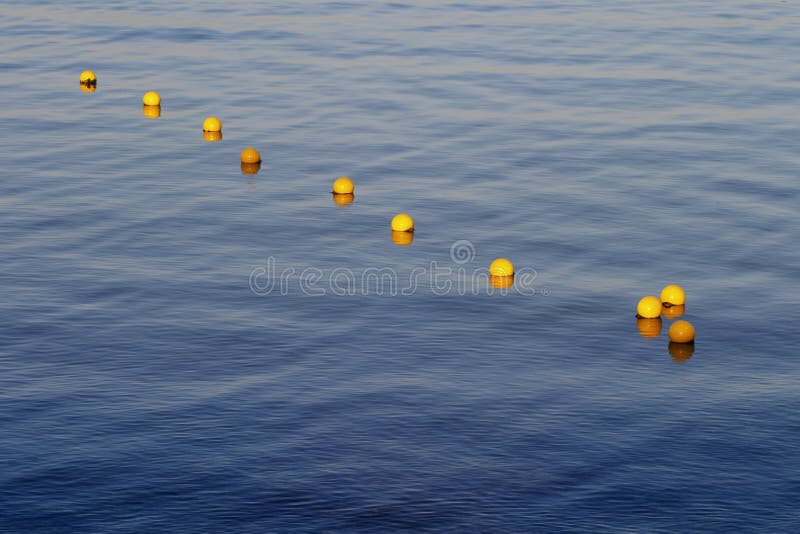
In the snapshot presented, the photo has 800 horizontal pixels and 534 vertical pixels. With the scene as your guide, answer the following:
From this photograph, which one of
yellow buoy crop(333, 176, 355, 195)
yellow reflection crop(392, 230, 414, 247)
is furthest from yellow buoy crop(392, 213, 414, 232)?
yellow buoy crop(333, 176, 355, 195)

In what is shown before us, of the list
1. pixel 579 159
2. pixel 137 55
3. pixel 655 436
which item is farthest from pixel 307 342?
pixel 137 55

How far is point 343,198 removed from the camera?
33.8 m

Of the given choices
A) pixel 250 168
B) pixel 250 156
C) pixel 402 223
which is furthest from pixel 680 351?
pixel 250 156

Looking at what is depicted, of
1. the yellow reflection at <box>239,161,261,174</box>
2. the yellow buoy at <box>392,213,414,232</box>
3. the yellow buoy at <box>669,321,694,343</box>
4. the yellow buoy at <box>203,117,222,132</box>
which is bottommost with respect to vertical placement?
the yellow buoy at <box>669,321,694,343</box>

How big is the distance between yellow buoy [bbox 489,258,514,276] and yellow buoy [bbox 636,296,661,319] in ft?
10.4

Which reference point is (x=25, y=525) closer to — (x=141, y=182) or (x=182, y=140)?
(x=141, y=182)

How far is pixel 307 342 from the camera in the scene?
25.0 meters

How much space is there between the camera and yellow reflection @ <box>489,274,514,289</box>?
28.1 meters

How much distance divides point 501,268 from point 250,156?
1081 cm

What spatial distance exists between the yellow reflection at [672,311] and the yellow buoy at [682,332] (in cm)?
133

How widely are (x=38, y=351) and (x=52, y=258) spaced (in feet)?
17.6

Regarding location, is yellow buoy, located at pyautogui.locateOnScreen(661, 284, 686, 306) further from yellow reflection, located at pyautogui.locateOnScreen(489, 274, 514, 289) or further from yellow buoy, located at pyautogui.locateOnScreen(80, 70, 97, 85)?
yellow buoy, located at pyautogui.locateOnScreen(80, 70, 97, 85)

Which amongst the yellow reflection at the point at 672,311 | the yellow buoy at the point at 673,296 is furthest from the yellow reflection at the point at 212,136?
the yellow reflection at the point at 672,311

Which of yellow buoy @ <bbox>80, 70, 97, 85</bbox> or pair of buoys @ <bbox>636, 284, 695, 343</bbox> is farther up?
yellow buoy @ <bbox>80, 70, 97, 85</bbox>
